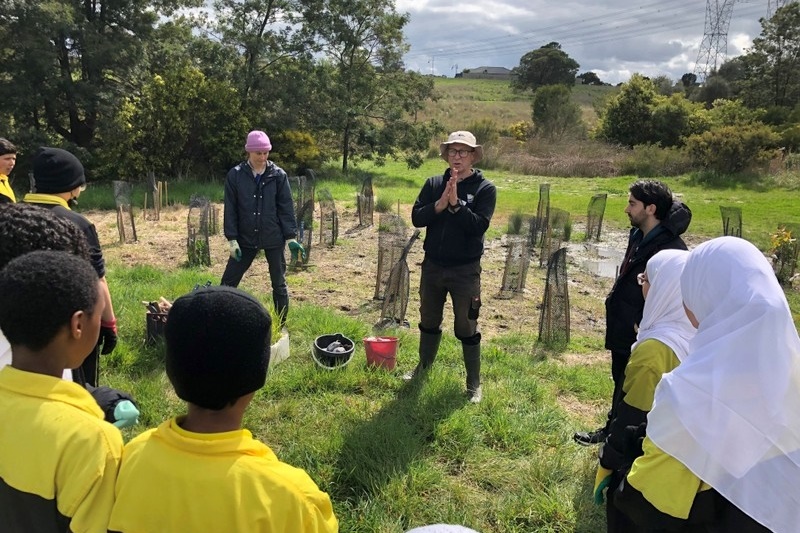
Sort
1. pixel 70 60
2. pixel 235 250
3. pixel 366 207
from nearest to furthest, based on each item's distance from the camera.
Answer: pixel 235 250 → pixel 366 207 → pixel 70 60

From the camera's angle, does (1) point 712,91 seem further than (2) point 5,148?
Yes

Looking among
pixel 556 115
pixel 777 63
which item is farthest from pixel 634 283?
pixel 777 63

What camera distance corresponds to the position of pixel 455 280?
150 inches

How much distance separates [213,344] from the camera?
1155 mm

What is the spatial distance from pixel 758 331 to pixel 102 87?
1678cm

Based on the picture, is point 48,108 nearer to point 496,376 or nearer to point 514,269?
point 514,269

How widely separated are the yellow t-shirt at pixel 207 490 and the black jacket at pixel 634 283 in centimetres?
257

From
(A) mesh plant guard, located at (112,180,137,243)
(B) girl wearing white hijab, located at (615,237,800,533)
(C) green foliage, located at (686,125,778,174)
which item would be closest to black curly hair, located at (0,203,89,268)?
(B) girl wearing white hijab, located at (615,237,800,533)

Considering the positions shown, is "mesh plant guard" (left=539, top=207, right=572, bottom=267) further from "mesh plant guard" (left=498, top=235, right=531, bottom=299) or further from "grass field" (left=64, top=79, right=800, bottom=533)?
"grass field" (left=64, top=79, right=800, bottom=533)

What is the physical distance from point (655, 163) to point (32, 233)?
921 inches

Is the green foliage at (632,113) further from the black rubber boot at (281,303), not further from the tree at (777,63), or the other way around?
the black rubber boot at (281,303)

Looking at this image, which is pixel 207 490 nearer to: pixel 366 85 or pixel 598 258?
pixel 598 258

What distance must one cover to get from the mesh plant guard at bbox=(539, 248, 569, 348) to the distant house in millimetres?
76585

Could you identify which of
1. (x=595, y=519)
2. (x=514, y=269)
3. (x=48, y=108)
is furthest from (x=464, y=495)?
(x=48, y=108)
